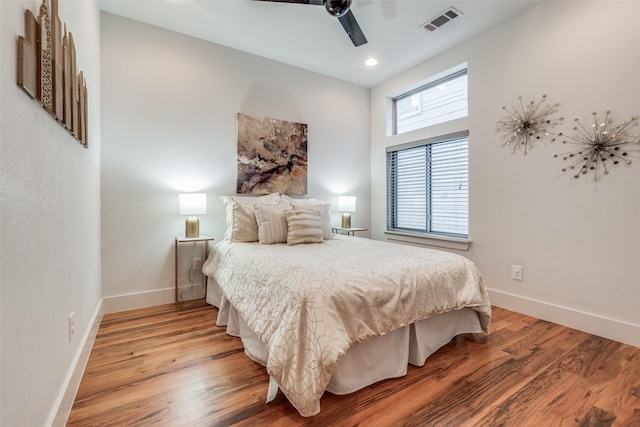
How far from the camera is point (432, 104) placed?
3723 millimetres

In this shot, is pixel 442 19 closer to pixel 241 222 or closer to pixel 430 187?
pixel 430 187

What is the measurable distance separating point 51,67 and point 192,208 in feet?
5.88

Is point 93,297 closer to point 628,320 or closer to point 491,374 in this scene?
point 491,374

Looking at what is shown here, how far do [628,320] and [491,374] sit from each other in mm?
1332

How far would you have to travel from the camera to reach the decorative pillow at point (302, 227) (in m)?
2.72

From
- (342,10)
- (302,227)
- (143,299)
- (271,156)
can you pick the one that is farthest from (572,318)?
(143,299)

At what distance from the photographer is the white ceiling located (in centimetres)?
261

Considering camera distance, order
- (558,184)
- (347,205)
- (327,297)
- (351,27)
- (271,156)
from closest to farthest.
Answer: (327,297) → (351,27) → (558,184) → (271,156) → (347,205)

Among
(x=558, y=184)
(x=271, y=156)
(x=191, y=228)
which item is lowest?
(x=191, y=228)

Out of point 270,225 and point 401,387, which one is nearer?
point 401,387

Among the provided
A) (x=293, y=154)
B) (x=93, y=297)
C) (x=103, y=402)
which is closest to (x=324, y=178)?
(x=293, y=154)

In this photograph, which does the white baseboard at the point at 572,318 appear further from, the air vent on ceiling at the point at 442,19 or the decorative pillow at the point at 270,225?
the air vent on ceiling at the point at 442,19

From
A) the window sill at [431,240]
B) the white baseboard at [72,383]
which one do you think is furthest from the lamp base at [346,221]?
the white baseboard at [72,383]

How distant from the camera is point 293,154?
3.68m
